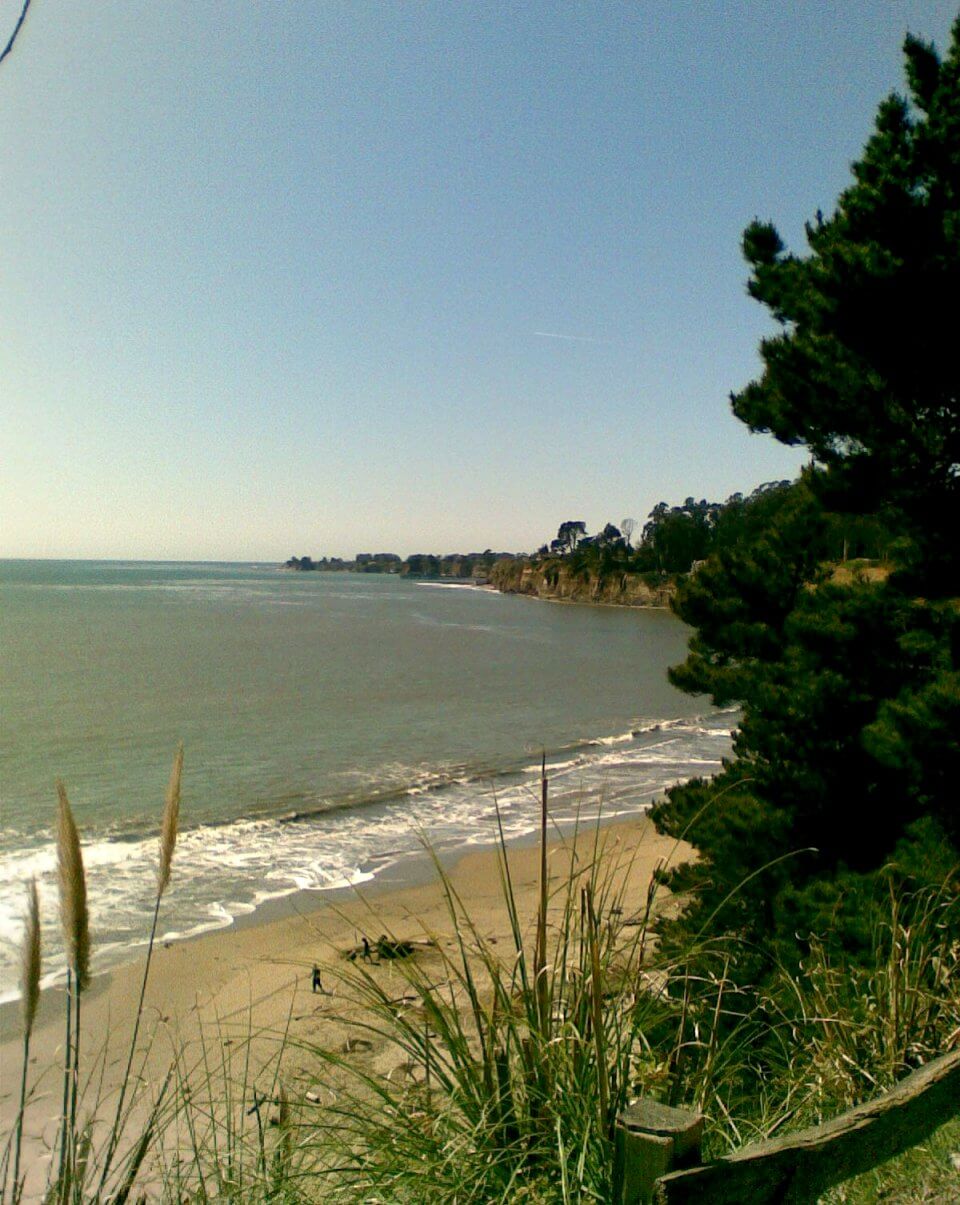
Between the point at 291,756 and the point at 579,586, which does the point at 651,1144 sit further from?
the point at 579,586

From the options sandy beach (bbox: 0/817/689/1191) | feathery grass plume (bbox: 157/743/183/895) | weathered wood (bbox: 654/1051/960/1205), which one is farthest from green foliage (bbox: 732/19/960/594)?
feathery grass plume (bbox: 157/743/183/895)

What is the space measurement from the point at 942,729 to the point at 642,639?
55.0 metres

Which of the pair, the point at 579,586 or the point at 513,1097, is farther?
the point at 579,586

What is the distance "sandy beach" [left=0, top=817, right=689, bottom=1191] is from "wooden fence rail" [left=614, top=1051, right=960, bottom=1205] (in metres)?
→ 2.98

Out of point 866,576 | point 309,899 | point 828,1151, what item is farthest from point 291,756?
point 828,1151

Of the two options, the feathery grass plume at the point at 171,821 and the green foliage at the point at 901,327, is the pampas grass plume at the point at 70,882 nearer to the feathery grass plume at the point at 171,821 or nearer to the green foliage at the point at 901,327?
the feathery grass plume at the point at 171,821

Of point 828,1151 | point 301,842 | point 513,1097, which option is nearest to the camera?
point 828,1151

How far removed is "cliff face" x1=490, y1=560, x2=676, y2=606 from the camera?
105 meters

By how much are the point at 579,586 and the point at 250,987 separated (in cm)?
11009

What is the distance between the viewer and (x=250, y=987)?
781 centimetres

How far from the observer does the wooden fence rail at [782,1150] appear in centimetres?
175

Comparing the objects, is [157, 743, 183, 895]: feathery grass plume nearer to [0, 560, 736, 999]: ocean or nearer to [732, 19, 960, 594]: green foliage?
[0, 560, 736, 999]: ocean

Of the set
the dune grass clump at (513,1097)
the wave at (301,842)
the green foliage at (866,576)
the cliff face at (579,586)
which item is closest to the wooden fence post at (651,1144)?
the dune grass clump at (513,1097)

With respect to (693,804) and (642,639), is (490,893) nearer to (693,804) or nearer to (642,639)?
(693,804)
